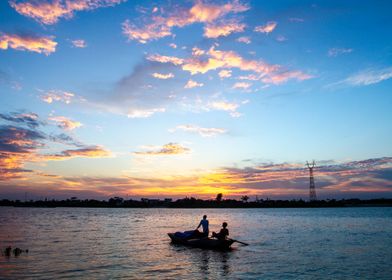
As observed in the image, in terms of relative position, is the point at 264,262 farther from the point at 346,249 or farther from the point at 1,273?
the point at 1,273

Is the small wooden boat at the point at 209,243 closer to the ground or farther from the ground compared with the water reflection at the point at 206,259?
farther from the ground

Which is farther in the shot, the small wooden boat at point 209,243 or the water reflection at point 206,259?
the small wooden boat at point 209,243

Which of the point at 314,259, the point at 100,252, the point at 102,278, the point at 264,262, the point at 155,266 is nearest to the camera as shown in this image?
the point at 102,278

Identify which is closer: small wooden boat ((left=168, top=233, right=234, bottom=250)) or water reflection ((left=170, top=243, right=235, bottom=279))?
water reflection ((left=170, top=243, right=235, bottom=279))

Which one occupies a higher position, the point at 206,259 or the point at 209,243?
the point at 209,243

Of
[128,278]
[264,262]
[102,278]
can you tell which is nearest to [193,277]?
[128,278]

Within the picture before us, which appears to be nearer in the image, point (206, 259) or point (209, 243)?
point (206, 259)

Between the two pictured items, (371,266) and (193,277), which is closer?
(193,277)

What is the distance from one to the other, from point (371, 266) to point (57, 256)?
26462 millimetres

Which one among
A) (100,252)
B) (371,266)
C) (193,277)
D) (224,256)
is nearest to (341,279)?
(371,266)

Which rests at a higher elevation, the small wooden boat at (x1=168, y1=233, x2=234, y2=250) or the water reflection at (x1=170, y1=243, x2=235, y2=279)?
the small wooden boat at (x1=168, y1=233, x2=234, y2=250)

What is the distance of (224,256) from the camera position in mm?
34188

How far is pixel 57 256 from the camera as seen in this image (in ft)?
106

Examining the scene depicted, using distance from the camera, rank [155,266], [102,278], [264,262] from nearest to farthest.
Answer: [102,278] → [155,266] → [264,262]
